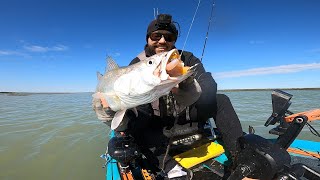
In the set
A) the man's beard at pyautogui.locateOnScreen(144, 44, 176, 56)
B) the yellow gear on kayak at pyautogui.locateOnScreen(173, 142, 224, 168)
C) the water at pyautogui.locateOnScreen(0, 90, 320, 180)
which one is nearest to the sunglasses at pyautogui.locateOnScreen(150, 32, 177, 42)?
the man's beard at pyautogui.locateOnScreen(144, 44, 176, 56)

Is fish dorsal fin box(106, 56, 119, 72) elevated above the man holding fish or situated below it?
above

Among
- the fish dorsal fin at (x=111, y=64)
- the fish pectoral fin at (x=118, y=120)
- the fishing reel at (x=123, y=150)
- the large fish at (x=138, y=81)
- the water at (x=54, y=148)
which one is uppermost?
the fish dorsal fin at (x=111, y=64)

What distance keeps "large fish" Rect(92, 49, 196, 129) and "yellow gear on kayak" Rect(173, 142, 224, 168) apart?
1534 millimetres

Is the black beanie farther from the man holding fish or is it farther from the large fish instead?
the large fish

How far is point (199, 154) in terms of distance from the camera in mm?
3984

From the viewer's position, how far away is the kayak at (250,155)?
2166 mm

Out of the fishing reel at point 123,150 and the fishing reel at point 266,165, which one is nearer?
the fishing reel at point 266,165

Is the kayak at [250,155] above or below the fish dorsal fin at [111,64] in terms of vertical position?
below

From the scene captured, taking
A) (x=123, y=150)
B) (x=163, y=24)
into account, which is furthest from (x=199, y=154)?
(x=163, y=24)

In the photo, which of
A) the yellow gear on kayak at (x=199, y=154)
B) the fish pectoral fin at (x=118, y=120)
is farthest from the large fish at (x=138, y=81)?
the yellow gear on kayak at (x=199, y=154)

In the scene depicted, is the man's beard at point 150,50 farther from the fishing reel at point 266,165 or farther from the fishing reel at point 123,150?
the fishing reel at point 266,165

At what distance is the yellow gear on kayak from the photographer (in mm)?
3748

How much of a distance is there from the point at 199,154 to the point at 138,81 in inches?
82.3

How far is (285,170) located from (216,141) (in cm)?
246
